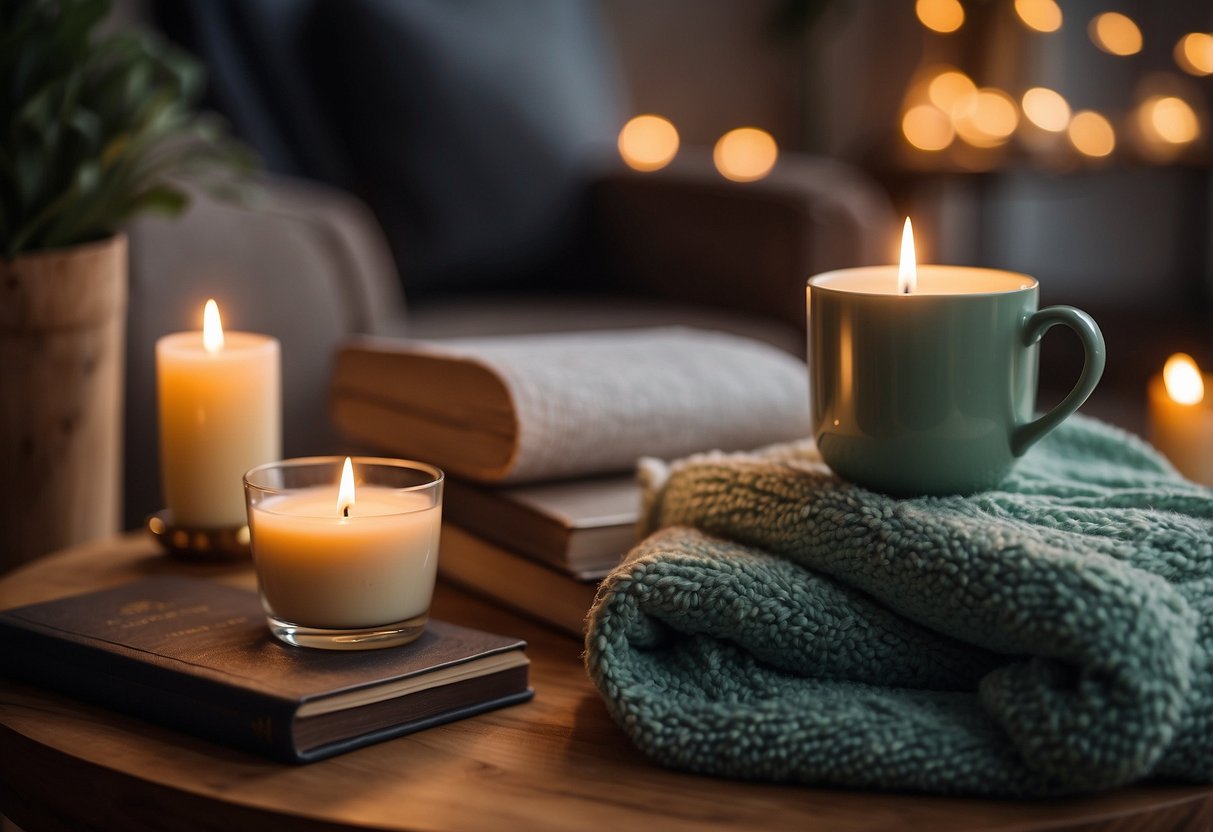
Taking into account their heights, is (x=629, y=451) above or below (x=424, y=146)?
below

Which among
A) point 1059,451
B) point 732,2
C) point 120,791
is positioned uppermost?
point 732,2

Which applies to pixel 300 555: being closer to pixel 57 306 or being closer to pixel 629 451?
pixel 629 451

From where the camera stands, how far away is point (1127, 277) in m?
3.91

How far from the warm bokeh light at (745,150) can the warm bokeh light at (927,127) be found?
13.6 inches

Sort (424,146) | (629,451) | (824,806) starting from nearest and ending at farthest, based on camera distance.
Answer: (824,806), (629,451), (424,146)

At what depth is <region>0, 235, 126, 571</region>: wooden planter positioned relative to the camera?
102 centimetres

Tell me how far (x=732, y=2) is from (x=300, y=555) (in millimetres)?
3092

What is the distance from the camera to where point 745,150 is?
3375 mm

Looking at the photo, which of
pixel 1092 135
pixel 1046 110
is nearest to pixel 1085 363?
pixel 1092 135

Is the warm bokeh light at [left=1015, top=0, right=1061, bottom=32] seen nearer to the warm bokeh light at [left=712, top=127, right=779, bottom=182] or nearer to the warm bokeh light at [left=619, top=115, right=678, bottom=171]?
the warm bokeh light at [left=712, top=127, right=779, bottom=182]

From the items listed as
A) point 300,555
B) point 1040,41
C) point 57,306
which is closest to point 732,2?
point 1040,41

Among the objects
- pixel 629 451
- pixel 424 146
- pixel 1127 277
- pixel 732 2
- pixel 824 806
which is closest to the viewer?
pixel 824 806

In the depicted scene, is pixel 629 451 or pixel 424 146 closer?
pixel 629 451

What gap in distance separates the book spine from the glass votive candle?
6cm
